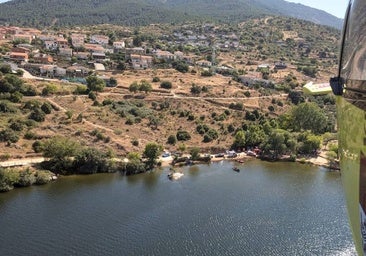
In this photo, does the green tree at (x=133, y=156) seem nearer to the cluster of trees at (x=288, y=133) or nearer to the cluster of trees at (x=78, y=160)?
the cluster of trees at (x=78, y=160)

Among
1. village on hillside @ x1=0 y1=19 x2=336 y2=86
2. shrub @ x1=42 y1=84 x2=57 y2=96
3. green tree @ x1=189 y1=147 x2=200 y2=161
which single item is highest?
village on hillside @ x1=0 y1=19 x2=336 y2=86

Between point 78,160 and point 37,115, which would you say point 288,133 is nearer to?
point 78,160

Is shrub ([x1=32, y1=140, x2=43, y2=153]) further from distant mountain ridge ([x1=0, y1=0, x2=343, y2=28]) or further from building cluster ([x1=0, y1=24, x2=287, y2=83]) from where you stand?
distant mountain ridge ([x1=0, y1=0, x2=343, y2=28])

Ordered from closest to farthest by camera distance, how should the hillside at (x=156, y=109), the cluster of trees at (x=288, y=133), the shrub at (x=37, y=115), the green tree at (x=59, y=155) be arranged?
1. the green tree at (x=59, y=155)
2. the hillside at (x=156, y=109)
3. the shrub at (x=37, y=115)
4. the cluster of trees at (x=288, y=133)

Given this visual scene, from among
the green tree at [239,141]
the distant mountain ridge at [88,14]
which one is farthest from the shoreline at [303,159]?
the distant mountain ridge at [88,14]

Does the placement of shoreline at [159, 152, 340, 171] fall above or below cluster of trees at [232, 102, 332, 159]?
below

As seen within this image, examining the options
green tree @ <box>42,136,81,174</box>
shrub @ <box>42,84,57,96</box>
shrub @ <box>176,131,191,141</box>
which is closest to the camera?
green tree @ <box>42,136,81,174</box>

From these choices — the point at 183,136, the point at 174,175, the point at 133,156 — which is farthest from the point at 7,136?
the point at 183,136

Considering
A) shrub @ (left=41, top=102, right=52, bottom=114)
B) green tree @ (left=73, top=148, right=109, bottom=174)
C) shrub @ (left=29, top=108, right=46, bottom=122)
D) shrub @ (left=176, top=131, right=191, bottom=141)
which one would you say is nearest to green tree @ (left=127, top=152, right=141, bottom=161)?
green tree @ (left=73, top=148, right=109, bottom=174)

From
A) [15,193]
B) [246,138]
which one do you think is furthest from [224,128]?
[15,193]
